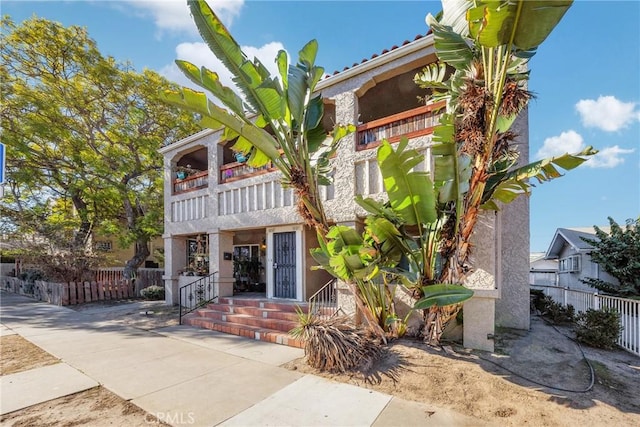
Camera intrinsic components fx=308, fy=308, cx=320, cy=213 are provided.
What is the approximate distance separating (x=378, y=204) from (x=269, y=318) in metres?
5.06

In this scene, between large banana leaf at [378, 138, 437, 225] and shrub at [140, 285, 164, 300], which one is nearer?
large banana leaf at [378, 138, 437, 225]

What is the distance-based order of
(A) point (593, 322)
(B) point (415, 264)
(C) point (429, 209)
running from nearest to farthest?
(C) point (429, 209) < (B) point (415, 264) < (A) point (593, 322)


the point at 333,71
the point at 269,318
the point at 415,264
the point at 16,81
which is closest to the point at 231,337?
the point at 269,318

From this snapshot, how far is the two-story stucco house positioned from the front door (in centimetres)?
3

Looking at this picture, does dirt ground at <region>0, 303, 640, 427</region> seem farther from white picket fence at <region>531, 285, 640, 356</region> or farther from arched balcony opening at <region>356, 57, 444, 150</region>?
arched balcony opening at <region>356, 57, 444, 150</region>

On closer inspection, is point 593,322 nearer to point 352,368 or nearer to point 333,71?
point 352,368

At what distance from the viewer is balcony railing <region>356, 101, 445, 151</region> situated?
727 cm

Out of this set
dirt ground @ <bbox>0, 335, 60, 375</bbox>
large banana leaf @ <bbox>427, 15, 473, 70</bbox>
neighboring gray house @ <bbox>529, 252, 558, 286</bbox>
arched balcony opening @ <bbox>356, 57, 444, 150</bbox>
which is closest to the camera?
large banana leaf @ <bbox>427, 15, 473, 70</bbox>

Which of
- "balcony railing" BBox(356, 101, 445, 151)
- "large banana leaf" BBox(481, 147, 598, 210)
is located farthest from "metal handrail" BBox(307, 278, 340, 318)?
"large banana leaf" BBox(481, 147, 598, 210)

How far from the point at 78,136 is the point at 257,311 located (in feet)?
48.1

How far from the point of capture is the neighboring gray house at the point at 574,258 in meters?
12.7

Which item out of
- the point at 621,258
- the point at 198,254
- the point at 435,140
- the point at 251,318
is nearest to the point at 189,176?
the point at 198,254

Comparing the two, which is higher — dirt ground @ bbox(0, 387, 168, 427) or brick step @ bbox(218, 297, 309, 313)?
dirt ground @ bbox(0, 387, 168, 427)

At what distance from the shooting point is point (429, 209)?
5.33 m
